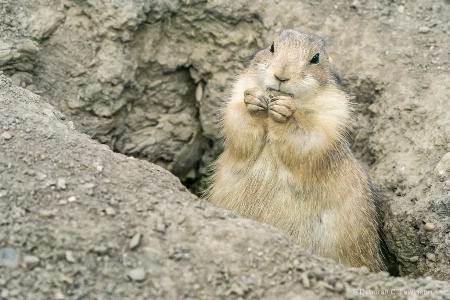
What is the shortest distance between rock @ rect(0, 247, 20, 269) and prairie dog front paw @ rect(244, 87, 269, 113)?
2694 mm

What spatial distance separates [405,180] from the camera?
6.39 metres

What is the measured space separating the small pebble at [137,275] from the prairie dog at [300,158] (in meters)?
2.29

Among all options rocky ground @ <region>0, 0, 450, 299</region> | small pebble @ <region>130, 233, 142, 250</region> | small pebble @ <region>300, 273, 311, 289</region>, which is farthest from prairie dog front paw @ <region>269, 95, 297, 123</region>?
small pebble @ <region>130, 233, 142, 250</region>

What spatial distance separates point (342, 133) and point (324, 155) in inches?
14.8

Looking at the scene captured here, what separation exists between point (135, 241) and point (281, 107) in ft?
7.12

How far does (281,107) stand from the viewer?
5.77 meters

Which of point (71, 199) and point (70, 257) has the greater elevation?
point (71, 199)

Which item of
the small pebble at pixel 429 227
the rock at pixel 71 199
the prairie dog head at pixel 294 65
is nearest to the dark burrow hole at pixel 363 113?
the prairie dog head at pixel 294 65

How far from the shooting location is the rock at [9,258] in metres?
3.91

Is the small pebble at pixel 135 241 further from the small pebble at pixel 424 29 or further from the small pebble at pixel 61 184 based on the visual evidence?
the small pebble at pixel 424 29

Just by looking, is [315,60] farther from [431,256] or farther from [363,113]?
[431,256]

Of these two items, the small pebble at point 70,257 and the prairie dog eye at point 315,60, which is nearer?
the small pebble at point 70,257

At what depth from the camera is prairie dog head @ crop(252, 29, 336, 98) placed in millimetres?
5816

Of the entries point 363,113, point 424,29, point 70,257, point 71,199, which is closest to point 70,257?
point 70,257
